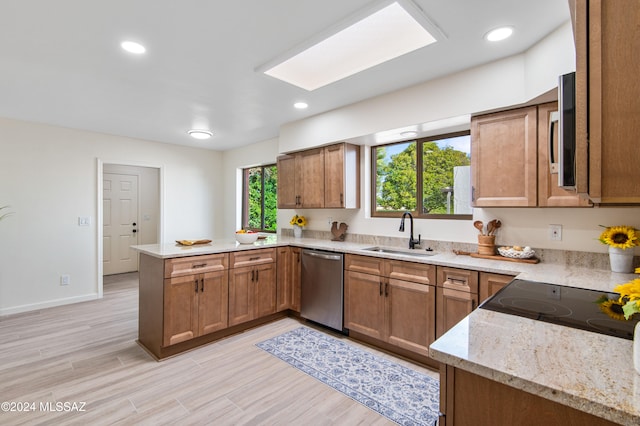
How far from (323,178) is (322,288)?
1.28 m

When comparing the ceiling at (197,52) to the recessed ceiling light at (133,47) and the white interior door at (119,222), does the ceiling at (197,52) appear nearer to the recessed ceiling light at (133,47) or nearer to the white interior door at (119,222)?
the recessed ceiling light at (133,47)

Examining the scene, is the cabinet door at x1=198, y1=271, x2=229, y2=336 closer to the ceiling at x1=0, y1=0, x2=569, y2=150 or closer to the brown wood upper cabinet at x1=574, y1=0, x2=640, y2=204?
the ceiling at x1=0, y1=0, x2=569, y2=150

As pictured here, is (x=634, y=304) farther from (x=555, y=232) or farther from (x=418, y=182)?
(x=418, y=182)

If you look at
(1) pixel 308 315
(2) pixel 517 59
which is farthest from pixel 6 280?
(2) pixel 517 59

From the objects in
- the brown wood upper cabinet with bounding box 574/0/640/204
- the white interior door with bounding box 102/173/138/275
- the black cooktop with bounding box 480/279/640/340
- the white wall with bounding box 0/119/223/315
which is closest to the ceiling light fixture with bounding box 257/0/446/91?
the brown wood upper cabinet with bounding box 574/0/640/204

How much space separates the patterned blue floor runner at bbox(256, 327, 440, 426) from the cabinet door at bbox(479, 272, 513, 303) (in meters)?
0.76

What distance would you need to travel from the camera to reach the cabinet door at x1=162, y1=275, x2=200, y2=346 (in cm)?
263

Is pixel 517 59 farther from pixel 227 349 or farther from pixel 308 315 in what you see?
pixel 227 349

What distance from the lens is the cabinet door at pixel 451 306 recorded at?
222 centimetres

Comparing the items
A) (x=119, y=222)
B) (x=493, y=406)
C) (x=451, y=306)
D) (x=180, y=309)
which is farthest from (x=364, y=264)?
(x=119, y=222)

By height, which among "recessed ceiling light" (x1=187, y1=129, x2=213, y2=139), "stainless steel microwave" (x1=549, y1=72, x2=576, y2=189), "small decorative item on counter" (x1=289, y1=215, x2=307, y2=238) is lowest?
"small decorative item on counter" (x1=289, y1=215, x2=307, y2=238)

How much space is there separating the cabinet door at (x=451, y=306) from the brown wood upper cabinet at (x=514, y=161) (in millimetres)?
733

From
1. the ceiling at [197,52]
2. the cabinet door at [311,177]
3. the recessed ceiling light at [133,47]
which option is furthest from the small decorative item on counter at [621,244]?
the recessed ceiling light at [133,47]

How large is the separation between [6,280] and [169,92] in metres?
3.24
